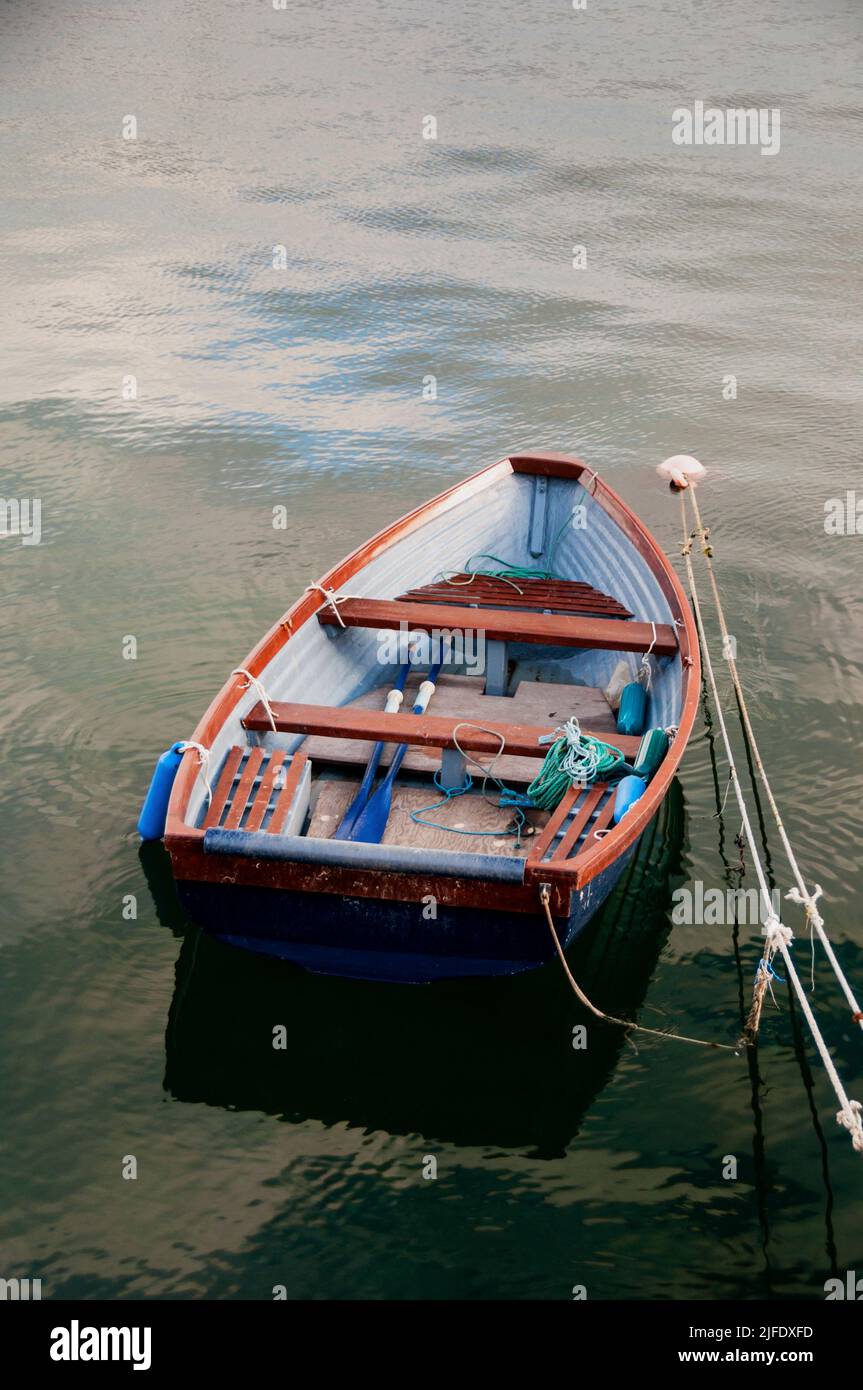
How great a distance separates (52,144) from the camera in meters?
24.0

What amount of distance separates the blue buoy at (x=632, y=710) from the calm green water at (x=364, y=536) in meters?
0.71

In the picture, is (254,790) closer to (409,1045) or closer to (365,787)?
(365,787)

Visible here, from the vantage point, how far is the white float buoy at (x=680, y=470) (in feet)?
42.1

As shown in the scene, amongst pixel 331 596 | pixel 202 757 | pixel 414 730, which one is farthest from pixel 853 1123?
pixel 331 596

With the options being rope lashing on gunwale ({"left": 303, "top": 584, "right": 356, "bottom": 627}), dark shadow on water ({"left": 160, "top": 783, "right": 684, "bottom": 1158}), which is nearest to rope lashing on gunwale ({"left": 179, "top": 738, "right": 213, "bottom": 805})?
dark shadow on water ({"left": 160, "top": 783, "right": 684, "bottom": 1158})

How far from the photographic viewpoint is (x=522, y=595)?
9.40 m

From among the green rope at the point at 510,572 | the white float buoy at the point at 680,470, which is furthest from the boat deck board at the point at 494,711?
the white float buoy at the point at 680,470

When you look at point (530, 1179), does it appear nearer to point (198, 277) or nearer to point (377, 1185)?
point (377, 1185)

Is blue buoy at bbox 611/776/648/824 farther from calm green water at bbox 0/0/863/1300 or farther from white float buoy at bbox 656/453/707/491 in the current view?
white float buoy at bbox 656/453/707/491

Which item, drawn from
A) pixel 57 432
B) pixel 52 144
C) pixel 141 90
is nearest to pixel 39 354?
pixel 57 432

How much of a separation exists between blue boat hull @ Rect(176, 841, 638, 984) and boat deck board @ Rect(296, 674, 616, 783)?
1592 millimetres

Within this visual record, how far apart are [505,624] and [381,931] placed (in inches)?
119

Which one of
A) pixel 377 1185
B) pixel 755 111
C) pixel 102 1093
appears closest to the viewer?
pixel 377 1185
